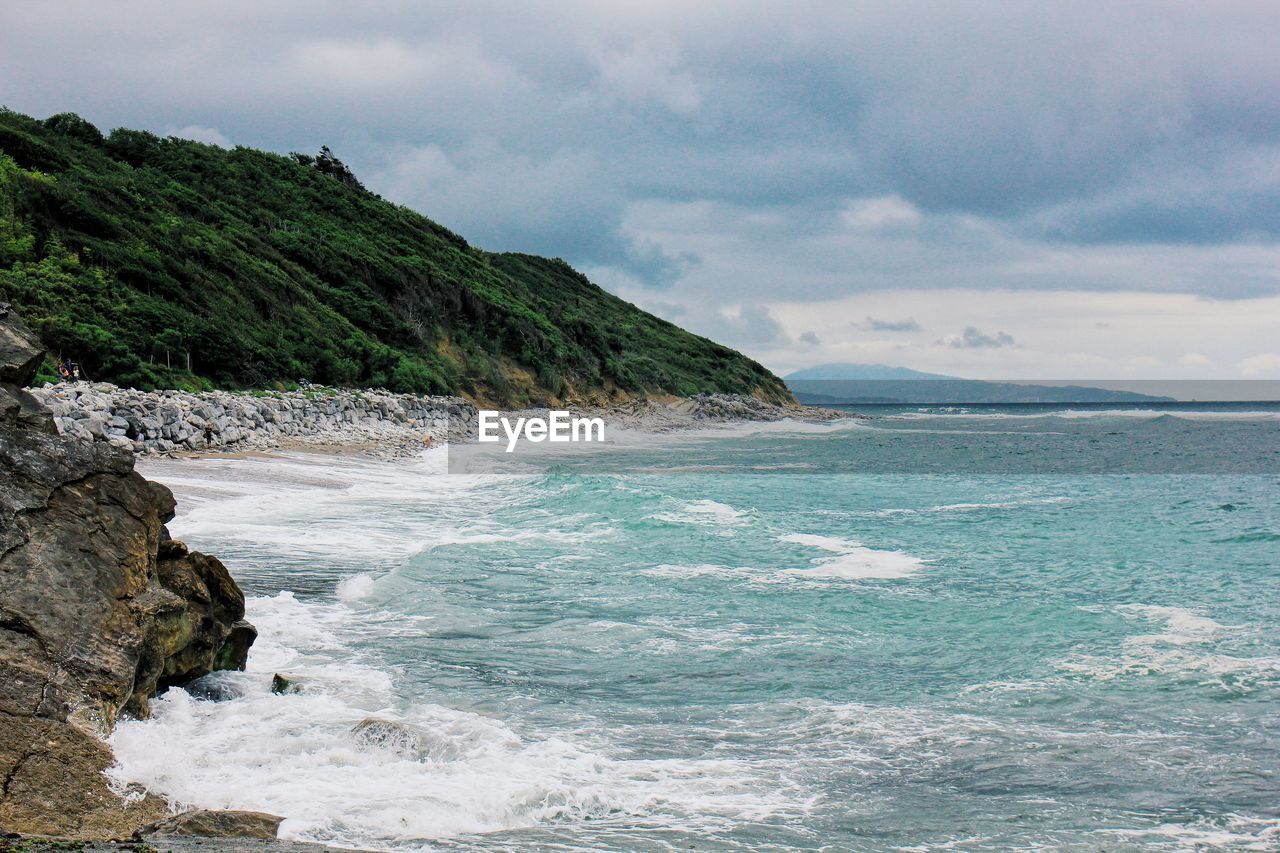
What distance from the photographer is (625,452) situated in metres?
42.2

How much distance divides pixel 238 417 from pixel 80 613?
21374 mm

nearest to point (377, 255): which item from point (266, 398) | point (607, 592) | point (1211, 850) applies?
point (266, 398)

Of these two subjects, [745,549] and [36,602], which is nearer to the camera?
[36,602]

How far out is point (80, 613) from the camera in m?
6.31

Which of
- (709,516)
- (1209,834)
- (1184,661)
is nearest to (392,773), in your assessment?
(1209,834)

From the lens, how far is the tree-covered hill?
30719 millimetres

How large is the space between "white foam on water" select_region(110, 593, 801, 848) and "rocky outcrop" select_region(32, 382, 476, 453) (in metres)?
9.82

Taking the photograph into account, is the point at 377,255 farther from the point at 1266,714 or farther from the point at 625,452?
the point at 1266,714

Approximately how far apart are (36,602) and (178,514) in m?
9.84

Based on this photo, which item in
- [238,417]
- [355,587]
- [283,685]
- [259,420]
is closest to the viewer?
[283,685]

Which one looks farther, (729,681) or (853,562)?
(853,562)

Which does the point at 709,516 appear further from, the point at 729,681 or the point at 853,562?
the point at 729,681

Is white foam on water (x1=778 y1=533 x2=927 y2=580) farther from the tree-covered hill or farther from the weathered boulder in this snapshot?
the tree-covered hill

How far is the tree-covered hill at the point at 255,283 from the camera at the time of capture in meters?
30.7
